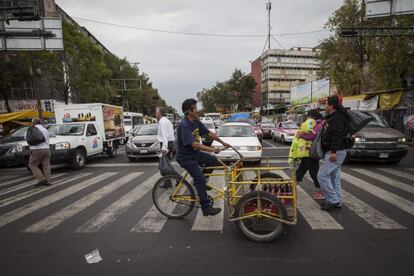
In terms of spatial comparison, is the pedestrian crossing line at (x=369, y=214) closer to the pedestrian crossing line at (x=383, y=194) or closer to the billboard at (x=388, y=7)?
the pedestrian crossing line at (x=383, y=194)

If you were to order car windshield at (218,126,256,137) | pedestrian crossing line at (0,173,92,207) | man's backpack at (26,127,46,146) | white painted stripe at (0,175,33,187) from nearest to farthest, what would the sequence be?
pedestrian crossing line at (0,173,92,207), man's backpack at (26,127,46,146), white painted stripe at (0,175,33,187), car windshield at (218,126,256,137)

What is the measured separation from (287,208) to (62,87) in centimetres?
2990

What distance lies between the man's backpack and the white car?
522 centimetres

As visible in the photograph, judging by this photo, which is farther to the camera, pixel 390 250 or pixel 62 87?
pixel 62 87

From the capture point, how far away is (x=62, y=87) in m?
28.2

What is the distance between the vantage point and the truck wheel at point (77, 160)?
32.7ft

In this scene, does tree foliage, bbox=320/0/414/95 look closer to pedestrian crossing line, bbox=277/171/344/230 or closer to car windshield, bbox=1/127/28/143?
pedestrian crossing line, bbox=277/171/344/230

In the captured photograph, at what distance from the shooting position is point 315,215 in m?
4.71

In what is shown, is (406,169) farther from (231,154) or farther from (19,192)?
(19,192)

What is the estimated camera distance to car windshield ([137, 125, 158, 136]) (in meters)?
12.9

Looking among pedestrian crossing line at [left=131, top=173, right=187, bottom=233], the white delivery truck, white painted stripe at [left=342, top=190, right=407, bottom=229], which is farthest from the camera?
the white delivery truck

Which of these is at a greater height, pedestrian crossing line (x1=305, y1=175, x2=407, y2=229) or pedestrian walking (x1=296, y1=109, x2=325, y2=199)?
pedestrian walking (x1=296, y1=109, x2=325, y2=199)

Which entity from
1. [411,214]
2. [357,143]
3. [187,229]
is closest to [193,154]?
[187,229]

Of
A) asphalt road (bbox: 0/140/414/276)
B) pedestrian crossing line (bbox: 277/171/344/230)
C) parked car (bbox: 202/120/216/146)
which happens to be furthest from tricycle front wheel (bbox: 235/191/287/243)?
parked car (bbox: 202/120/216/146)
